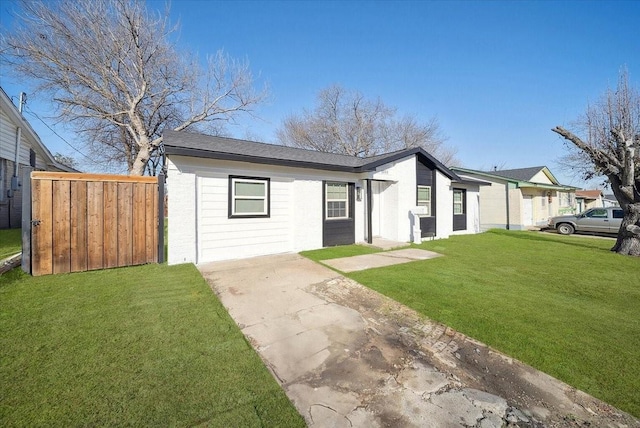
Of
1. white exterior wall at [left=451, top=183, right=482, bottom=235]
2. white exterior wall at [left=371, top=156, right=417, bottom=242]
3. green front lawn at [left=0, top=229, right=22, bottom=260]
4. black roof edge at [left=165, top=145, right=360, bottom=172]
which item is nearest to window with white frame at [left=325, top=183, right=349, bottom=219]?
black roof edge at [left=165, top=145, right=360, bottom=172]

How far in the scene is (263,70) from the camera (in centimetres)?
1388

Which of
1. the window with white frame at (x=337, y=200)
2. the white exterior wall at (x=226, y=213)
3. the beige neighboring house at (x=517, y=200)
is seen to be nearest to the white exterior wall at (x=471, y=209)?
the beige neighboring house at (x=517, y=200)

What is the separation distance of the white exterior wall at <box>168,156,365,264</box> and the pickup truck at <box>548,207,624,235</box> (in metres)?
14.7

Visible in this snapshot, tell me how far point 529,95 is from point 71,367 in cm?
1723

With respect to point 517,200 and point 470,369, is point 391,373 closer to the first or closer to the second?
point 470,369

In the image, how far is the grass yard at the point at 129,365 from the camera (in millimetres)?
1815

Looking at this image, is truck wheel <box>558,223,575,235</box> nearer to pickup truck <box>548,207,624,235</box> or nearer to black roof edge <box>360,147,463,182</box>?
pickup truck <box>548,207,624,235</box>

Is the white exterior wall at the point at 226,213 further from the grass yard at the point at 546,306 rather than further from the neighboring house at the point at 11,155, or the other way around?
the neighboring house at the point at 11,155

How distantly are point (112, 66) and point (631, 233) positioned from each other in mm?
22411

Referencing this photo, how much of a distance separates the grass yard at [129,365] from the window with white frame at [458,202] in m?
12.5

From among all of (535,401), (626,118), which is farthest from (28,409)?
(626,118)

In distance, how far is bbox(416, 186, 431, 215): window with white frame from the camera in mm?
10961

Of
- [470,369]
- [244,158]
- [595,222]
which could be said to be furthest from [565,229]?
[244,158]

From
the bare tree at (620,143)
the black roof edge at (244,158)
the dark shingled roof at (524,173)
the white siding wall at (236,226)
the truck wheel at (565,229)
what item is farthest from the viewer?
the dark shingled roof at (524,173)
